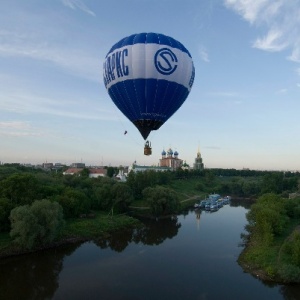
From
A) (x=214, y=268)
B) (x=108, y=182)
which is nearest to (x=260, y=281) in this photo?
(x=214, y=268)

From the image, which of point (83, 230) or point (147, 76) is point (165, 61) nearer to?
A: point (147, 76)

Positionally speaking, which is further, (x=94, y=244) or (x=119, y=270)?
(x=94, y=244)

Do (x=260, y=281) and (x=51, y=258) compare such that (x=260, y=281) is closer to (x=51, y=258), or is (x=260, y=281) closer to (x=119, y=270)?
(x=119, y=270)

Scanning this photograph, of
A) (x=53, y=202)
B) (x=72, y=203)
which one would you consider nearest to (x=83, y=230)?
(x=72, y=203)

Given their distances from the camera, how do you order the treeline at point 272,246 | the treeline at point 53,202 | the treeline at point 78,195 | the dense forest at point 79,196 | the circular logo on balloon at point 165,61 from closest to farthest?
the circular logo on balloon at point 165,61 → the treeline at point 272,246 → the treeline at point 53,202 → the dense forest at point 79,196 → the treeline at point 78,195

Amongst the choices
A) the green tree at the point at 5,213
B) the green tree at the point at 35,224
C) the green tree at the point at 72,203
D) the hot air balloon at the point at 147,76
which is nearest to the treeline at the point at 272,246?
the hot air balloon at the point at 147,76

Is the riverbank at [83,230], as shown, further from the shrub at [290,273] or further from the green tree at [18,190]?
the shrub at [290,273]

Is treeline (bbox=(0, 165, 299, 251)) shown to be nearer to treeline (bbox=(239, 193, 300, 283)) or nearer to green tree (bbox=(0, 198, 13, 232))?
green tree (bbox=(0, 198, 13, 232))
